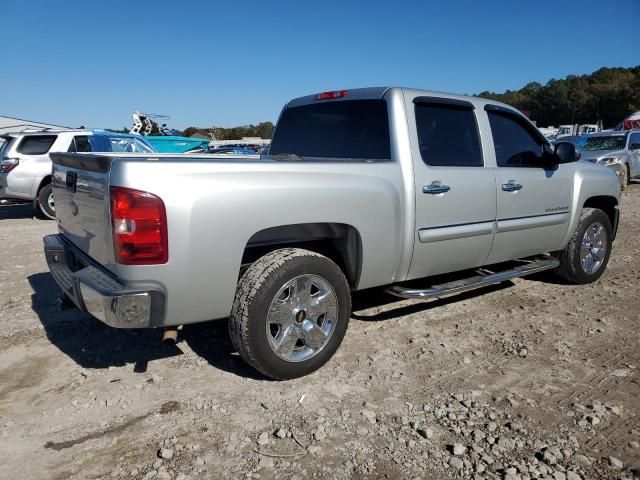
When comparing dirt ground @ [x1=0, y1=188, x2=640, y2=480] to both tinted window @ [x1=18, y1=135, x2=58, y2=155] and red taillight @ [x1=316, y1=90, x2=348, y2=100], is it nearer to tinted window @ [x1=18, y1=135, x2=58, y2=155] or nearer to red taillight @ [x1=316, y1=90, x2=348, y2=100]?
red taillight @ [x1=316, y1=90, x2=348, y2=100]

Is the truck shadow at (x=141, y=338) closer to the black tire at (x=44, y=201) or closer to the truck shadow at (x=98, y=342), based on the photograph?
the truck shadow at (x=98, y=342)

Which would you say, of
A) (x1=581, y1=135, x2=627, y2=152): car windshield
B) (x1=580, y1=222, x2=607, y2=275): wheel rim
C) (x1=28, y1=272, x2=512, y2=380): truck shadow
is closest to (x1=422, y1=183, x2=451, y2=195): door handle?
(x1=28, y1=272, x2=512, y2=380): truck shadow

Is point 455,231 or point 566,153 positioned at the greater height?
point 566,153

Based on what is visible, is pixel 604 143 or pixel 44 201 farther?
pixel 604 143

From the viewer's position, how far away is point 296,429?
257 centimetres

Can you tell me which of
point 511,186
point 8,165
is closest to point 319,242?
point 511,186

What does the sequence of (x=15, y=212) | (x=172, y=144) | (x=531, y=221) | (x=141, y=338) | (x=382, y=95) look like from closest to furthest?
1. (x=382, y=95)
2. (x=141, y=338)
3. (x=531, y=221)
4. (x=15, y=212)
5. (x=172, y=144)

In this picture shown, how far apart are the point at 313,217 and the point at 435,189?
1.05m

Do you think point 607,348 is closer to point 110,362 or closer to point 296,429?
point 296,429

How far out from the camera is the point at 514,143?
4398mm

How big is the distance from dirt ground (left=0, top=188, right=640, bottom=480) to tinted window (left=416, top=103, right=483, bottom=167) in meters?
1.34

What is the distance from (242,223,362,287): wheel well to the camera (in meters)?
3.05

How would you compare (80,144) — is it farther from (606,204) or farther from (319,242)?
(606,204)

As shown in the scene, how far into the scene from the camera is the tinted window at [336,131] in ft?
12.0
